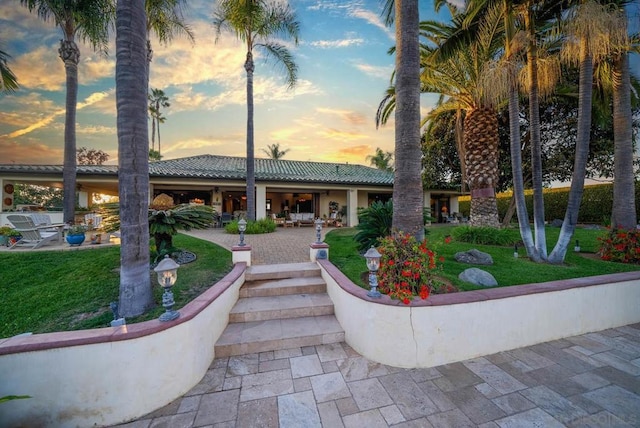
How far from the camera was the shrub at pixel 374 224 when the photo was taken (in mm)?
5164

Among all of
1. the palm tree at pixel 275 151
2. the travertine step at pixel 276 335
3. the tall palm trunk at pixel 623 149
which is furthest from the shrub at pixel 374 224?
the palm tree at pixel 275 151

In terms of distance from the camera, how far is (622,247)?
5695 millimetres

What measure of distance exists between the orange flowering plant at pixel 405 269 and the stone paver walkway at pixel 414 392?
92 cm

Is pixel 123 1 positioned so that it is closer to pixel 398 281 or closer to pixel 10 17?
pixel 398 281

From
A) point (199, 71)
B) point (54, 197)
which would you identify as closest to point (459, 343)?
point (199, 71)

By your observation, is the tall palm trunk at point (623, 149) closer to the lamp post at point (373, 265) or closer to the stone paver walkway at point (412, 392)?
the stone paver walkway at point (412, 392)

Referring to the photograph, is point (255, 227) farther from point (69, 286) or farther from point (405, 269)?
point (405, 269)

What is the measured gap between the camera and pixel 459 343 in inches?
119

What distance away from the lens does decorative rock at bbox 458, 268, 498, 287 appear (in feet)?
13.0

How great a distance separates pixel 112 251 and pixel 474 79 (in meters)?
11.9

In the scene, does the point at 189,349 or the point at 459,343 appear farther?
the point at 459,343

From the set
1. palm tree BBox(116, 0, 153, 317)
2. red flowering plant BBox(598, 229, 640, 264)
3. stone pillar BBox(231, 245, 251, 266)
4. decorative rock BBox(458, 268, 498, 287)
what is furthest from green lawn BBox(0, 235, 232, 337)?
red flowering plant BBox(598, 229, 640, 264)

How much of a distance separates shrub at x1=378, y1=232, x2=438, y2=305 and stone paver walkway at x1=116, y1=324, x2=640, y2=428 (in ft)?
3.02

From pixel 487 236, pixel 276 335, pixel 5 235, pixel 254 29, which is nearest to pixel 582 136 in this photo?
pixel 487 236
